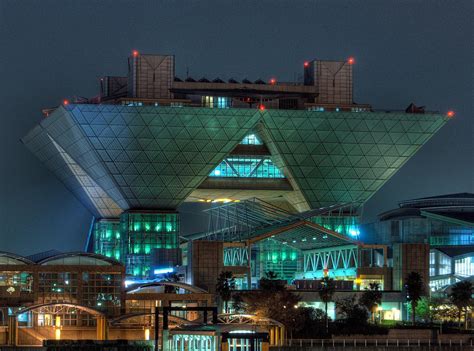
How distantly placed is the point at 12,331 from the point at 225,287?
33211 mm

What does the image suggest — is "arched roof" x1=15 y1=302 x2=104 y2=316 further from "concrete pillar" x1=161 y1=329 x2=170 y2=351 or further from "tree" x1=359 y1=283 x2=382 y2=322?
"tree" x1=359 y1=283 x2=382 y2=322

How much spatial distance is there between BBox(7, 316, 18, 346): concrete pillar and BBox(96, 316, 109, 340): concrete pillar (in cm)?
907

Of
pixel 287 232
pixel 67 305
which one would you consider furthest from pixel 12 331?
pixel 287 232

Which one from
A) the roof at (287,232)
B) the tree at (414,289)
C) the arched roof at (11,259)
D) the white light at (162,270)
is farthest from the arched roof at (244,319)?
the white light at (162,270)

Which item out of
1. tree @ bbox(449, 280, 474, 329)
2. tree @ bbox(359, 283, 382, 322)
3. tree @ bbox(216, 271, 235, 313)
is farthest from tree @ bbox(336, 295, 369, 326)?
tree @ bbox(216, 271, 235, 313)

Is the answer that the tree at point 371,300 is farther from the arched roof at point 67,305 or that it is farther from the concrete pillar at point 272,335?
the concrete pillar at point 272,335

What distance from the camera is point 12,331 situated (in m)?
138

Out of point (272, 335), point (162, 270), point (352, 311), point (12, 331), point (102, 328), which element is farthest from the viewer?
point (162, 270)

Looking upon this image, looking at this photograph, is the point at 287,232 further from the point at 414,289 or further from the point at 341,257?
the point at 414,289

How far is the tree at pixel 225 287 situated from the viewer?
6476 inches

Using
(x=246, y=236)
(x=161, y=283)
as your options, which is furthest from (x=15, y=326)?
(x=246, y=236)

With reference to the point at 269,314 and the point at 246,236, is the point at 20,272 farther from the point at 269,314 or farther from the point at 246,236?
the point at 246,236

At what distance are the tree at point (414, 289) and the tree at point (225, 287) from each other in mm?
19588

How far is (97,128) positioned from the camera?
199125mm
